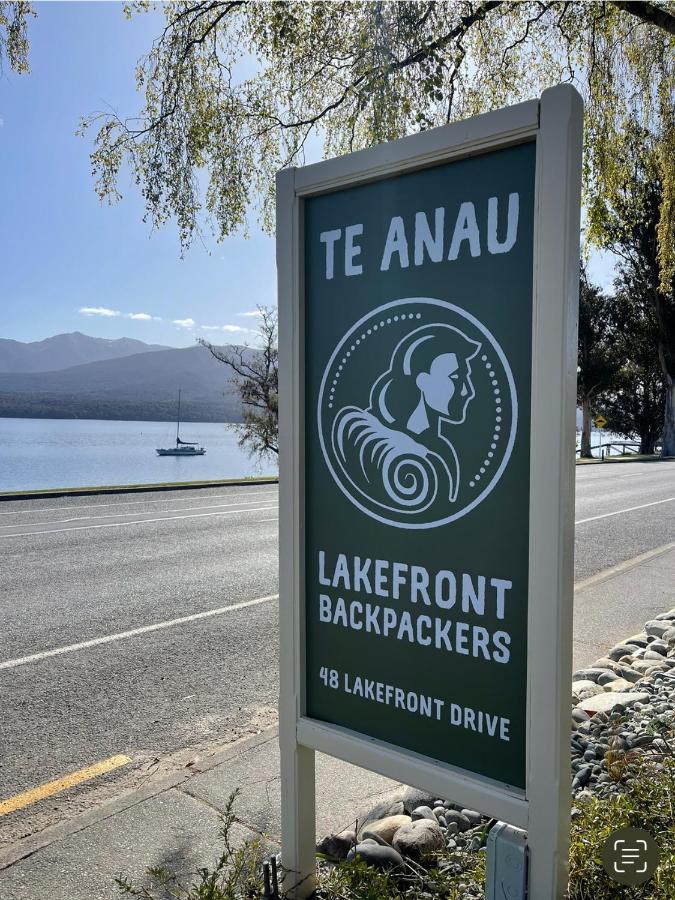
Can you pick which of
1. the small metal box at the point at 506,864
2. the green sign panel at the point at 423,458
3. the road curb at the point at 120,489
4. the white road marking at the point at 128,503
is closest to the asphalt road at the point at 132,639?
the white road marking at the point at 128,503

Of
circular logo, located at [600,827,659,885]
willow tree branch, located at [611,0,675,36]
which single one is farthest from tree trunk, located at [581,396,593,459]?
circular logo, located at [600,827,659,885]

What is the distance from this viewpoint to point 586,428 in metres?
42.0

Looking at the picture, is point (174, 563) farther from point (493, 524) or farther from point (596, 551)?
point (493, 524)

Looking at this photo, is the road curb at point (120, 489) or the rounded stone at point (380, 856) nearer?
the rounded stone at point (380, 856)

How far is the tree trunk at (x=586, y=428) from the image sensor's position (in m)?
40.7

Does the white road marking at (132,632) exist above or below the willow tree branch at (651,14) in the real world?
below

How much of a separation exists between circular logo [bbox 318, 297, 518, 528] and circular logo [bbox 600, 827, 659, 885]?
1214mm

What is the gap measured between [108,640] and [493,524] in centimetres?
432

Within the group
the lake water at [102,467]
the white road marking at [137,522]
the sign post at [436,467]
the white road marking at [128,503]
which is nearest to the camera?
the sign post at [436,467]

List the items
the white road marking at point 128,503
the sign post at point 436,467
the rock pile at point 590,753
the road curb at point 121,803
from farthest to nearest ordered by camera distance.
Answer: the white road marking at point 128,503 < the road curb at point 121,803 < the rock pile at point 590,753 < the sign post at point 436,467

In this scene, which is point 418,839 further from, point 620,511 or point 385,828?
point 620,511

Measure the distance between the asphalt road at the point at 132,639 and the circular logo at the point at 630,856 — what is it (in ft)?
7.21

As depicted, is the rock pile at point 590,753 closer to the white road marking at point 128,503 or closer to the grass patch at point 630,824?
the grass patch at point 630,824

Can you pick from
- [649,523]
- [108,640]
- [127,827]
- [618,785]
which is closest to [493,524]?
[618,785]
